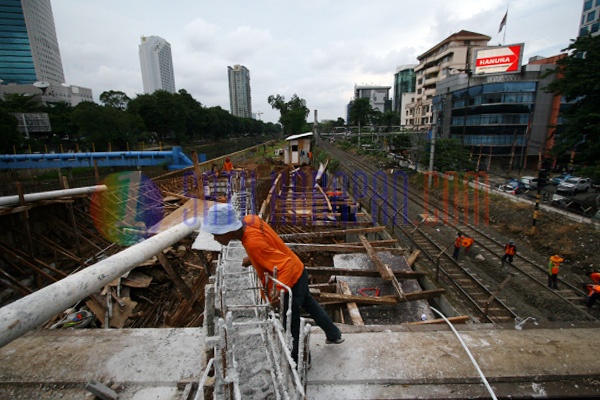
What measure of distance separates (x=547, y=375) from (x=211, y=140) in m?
77.1

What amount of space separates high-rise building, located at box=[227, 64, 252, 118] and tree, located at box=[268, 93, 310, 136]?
7238 centimetres

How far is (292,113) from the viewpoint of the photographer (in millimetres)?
69875

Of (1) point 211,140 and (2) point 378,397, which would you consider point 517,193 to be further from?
(1) point 211,140

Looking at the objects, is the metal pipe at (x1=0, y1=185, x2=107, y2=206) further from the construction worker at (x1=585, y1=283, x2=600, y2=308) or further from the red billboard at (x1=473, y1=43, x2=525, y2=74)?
the red billboard at (x1=473, y1=43, x2=525, y2=74)

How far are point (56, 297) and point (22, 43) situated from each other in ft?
399

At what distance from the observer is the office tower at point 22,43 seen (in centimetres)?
8062

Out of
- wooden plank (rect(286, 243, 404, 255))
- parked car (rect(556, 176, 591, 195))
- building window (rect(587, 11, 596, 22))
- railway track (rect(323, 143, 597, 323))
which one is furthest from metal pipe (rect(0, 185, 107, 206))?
building window (rect(587, 11, 596, 22))

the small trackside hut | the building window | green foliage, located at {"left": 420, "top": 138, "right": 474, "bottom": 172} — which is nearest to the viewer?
green foliage, located at {"left": 420, "top": 138, "right": 474, "bottom": 172}

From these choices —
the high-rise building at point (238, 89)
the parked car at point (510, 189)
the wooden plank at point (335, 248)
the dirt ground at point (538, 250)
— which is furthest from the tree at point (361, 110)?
the high-rise building at point (238, 89)

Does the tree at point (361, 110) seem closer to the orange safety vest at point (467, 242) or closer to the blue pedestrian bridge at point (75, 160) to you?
the blue pedestrian bridge at point (75, 160)

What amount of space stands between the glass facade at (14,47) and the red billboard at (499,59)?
372ft

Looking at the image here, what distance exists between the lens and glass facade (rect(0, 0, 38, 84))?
8044 cm

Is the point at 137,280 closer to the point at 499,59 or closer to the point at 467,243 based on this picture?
the point at 467,243

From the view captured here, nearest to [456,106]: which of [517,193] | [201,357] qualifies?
[517,193]
